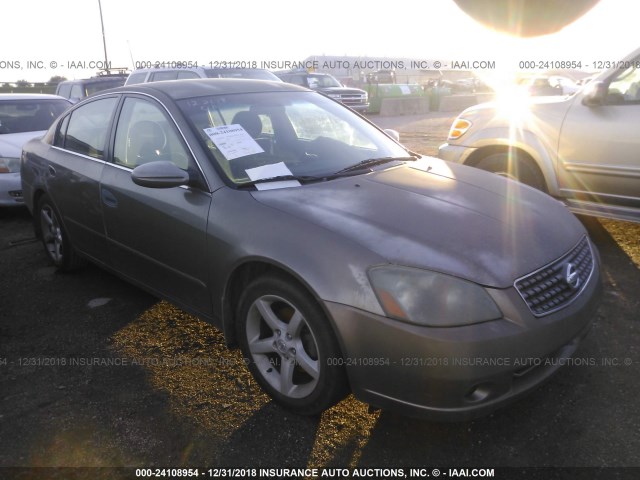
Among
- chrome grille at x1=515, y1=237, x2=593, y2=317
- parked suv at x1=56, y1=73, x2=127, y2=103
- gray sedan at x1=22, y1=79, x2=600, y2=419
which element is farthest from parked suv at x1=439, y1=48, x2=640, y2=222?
parked suv at x1=56, y1=73, x2=127, y2=103

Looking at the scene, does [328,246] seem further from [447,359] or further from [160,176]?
[160,176]

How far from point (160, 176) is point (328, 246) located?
106cm

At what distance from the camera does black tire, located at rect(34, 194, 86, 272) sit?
4285 millimetres

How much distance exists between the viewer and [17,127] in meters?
7.12

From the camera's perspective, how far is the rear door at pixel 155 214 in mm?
2859

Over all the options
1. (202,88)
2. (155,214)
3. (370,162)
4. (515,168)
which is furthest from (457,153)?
(155,214)

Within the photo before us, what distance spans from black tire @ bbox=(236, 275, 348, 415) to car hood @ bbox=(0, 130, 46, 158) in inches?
203

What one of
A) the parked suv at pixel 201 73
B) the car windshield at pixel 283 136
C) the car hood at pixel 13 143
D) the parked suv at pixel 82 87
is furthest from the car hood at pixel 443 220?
the parked suv at pixel 82 87

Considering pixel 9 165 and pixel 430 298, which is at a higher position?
pixel 9 165

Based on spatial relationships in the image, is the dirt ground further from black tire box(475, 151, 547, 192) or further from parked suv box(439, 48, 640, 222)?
black tire box(475, 151, 547, 192)

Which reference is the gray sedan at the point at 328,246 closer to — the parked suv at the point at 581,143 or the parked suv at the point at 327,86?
the parked suv at the point at 581,143

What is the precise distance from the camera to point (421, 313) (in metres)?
2.07

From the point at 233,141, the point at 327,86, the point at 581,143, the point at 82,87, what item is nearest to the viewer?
the point at 233,141

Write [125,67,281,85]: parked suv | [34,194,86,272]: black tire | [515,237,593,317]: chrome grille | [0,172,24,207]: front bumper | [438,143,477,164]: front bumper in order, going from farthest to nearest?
1. [125,67,281,85]: parked suv
2. [0,172,24,207]: front bumper
3. [438,143,477,164]: front bumper
4. [34,194,86,272]: black tire
5. [515,237,593,317]: chrome grille
